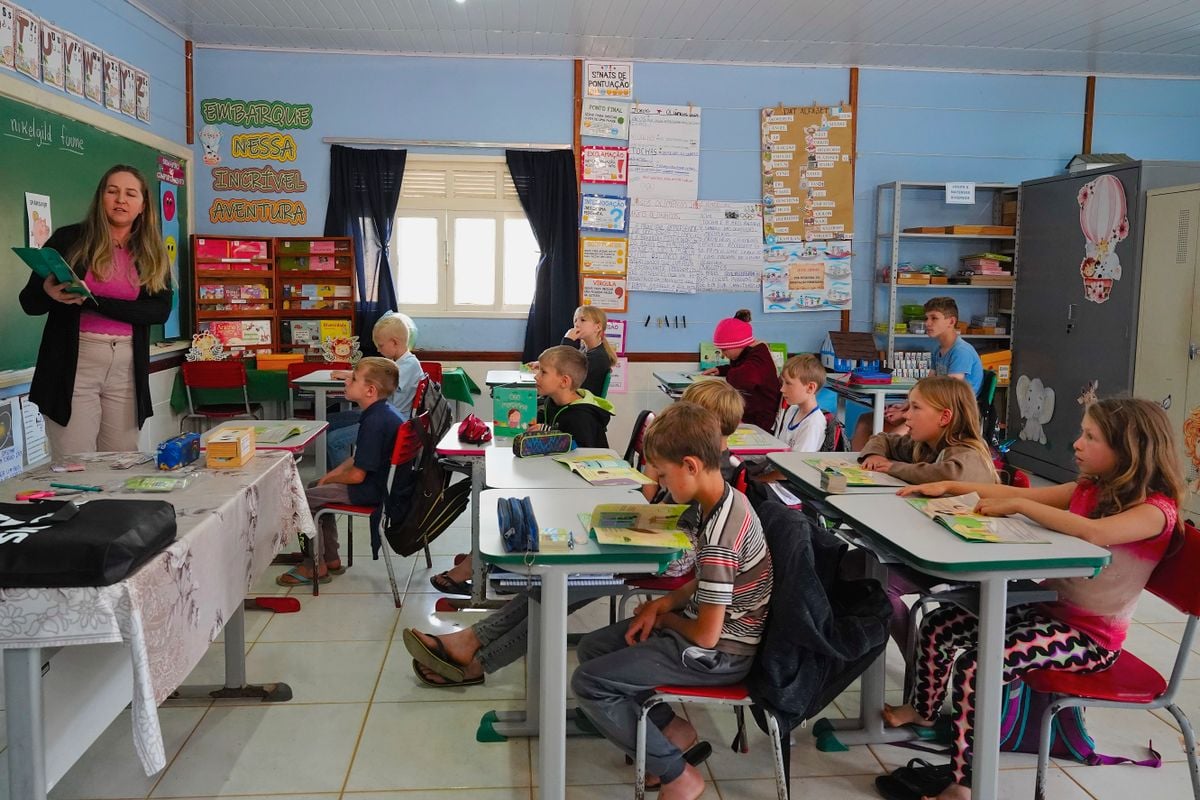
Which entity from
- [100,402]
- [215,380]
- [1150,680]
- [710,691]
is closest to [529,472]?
[710,691]

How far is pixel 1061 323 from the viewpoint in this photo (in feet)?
21.4

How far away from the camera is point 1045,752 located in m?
2.30

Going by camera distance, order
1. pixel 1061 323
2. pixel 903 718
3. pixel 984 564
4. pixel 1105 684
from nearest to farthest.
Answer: pixel 984 564 → pixel 1105 684 → pixel 903 718 → pixel 1061 323

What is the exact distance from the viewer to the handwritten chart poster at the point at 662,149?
A: 22.7ft

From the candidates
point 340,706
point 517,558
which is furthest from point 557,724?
point 340,706

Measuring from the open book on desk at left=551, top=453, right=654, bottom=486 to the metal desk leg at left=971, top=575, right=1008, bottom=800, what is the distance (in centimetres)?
102

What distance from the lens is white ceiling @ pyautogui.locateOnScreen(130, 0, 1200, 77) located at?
5617 mm

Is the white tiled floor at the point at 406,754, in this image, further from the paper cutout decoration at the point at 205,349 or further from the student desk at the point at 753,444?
the paper cutout decoration at the point at 205,349

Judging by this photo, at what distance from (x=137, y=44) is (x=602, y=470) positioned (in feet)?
15.4

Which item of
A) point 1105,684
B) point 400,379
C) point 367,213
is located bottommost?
point 1105,684

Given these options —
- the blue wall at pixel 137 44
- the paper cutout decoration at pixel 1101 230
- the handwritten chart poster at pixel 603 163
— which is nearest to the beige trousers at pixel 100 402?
the blue wall at pixel 137 44

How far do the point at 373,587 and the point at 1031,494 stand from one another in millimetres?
2666

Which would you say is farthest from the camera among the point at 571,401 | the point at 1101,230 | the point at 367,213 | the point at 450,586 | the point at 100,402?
the point at 367,213

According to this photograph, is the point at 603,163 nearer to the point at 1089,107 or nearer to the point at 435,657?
the point at 1089,107
